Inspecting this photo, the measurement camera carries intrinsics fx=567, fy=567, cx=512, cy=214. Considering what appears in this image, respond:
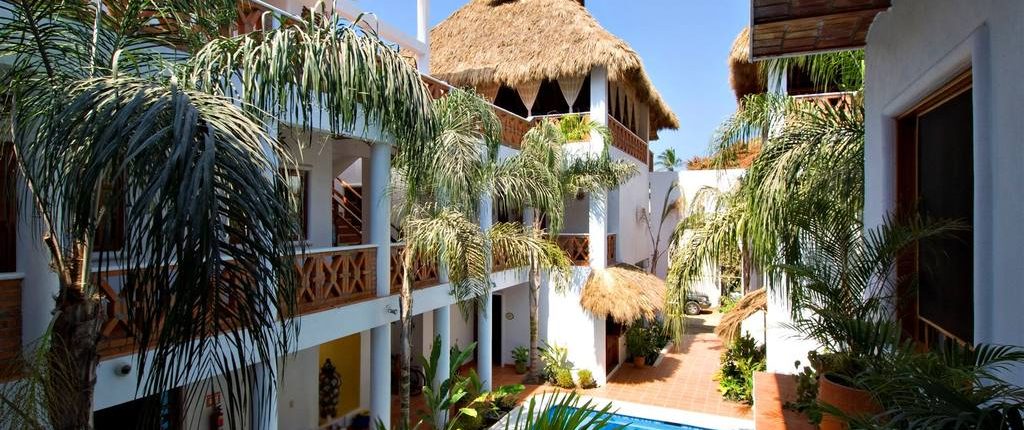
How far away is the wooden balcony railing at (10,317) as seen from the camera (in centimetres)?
420

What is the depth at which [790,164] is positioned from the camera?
23.1 feet

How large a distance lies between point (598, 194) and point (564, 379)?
448 cm

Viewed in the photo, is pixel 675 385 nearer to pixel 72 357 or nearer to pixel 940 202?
pixel 940 202

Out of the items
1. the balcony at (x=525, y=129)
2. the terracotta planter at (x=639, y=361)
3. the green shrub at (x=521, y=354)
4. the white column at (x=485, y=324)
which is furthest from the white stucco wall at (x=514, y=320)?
the balcony at (x=525, y=129)

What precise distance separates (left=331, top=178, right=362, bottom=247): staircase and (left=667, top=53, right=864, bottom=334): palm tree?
23.8ft

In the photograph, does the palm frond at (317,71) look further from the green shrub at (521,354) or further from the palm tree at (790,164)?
the green shrub at (521,354)

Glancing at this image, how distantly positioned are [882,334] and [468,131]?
19.8ft

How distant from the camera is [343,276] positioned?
773cm

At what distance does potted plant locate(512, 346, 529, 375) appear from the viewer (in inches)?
567

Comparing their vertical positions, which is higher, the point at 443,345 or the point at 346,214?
the point at 346,214

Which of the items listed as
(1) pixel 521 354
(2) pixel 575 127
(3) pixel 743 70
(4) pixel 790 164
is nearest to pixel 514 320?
(1) pixel 521 354

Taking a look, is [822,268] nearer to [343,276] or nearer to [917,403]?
[917,403]

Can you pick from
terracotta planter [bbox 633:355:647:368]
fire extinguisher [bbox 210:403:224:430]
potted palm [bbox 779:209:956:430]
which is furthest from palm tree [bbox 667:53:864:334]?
fire extinguisher [bbox 210:403:224:430]

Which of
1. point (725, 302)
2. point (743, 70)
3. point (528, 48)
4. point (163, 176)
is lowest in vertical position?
point (725, 302)
